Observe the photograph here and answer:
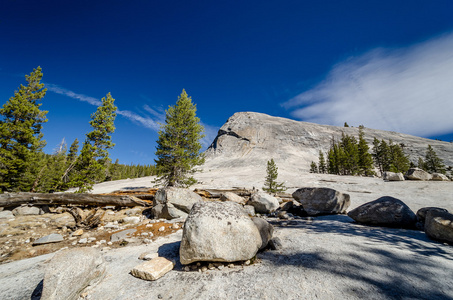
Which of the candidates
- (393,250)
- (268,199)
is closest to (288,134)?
(268,199)

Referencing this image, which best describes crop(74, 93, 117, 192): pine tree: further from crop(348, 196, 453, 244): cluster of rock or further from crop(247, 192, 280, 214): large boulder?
crop(348, 196, 453, 244): cluster of rock

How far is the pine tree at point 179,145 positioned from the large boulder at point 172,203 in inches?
251

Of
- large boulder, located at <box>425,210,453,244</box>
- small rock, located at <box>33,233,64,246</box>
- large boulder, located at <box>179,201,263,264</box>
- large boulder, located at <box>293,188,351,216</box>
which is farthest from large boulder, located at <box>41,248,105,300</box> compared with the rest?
large boulder, located at <box>293,188,351,216</box>

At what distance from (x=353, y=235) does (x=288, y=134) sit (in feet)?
266

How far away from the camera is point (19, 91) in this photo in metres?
17.2

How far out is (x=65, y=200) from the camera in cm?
948

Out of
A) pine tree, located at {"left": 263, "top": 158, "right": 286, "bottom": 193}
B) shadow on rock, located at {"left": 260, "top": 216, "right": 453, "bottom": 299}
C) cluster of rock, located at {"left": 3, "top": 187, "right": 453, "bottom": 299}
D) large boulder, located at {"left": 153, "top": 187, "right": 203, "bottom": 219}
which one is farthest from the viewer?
pine tree, located at {"left": 263, "top": 158, "right": 286, "bottom": 193}

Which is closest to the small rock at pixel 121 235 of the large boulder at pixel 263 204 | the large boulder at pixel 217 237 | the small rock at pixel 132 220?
the small rock at pixel 132 220

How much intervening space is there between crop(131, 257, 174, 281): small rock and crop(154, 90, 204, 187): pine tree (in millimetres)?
12058

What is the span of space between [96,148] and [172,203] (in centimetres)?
1516

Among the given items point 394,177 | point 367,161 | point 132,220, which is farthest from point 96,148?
point 367,161

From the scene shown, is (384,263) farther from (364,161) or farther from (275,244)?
(364,161)

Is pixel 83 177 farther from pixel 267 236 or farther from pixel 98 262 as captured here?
pixel 267 236

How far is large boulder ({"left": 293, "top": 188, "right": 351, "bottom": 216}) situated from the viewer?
8.66m
